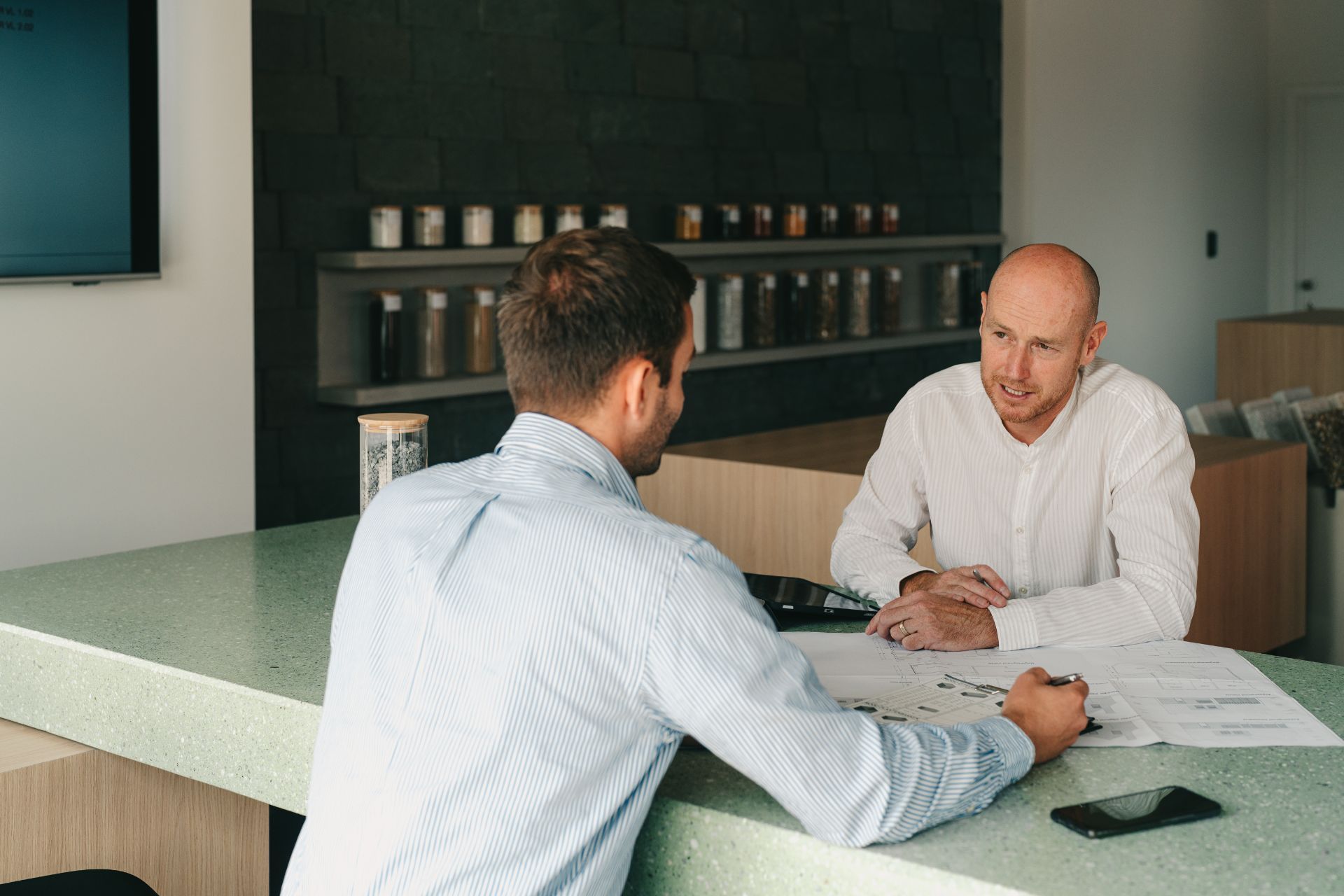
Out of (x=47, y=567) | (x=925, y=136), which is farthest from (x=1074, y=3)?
(x=47, y=567)

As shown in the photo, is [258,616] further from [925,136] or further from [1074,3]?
[1074,3]

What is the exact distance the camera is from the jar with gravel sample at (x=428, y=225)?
3.97 m

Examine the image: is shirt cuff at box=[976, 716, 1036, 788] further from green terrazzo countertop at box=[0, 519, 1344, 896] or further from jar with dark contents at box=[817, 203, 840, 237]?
jar with dark contents at box=[817, 203, 840, 237]

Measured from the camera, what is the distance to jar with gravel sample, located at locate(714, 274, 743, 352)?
15.8 ft

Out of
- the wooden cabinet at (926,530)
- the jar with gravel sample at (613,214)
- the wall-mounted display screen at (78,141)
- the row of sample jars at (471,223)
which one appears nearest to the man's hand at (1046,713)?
the wooden cabinet at (926,530)

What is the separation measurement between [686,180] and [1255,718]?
3.67 meters

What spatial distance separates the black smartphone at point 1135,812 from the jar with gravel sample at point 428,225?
3.07 meters

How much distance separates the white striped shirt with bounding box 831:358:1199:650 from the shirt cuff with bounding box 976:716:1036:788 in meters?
0.48

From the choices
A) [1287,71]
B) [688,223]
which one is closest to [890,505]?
[688,223]

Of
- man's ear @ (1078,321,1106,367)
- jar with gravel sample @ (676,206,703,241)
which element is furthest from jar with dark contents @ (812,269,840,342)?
man's ear @ (1078,321,1106,367)

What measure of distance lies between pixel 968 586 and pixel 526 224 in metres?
2.70

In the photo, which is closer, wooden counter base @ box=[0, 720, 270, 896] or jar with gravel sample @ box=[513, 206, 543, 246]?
wooden counter base @ box=[0, 720, 270, 896]

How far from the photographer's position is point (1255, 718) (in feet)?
4.71

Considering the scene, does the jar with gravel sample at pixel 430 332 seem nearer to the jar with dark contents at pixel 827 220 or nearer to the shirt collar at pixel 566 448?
the jar with dark contents at pixel 827 220
